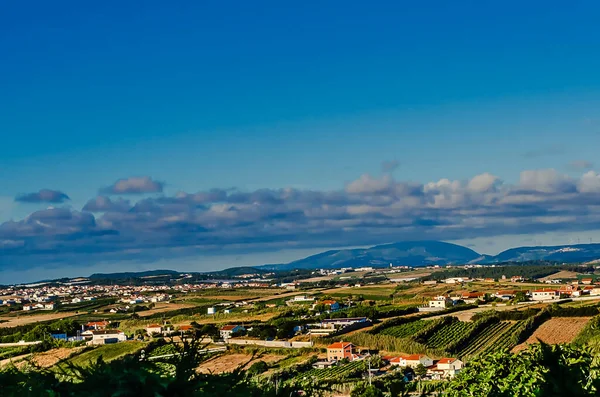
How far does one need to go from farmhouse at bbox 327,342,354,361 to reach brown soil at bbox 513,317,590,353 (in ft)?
42.8

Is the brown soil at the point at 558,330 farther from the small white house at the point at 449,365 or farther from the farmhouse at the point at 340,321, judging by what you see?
the farmhouse at the point at 340,321

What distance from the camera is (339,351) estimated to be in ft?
193

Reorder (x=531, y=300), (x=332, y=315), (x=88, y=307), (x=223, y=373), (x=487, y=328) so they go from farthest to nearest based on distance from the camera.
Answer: (x=88, y=307)
(x=531, y=300)
(x=332, y=315)
(x=487, y=328)
(x=223, y=373)

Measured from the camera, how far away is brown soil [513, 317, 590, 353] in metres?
58.2

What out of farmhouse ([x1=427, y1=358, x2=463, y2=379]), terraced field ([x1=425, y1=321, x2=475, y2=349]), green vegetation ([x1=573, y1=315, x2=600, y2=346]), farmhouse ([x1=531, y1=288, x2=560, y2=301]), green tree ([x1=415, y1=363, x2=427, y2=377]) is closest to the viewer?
green vegetation ([x1=573, y1=315, x2=600, y2=346])

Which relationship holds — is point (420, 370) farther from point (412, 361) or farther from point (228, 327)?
point (228, 327)

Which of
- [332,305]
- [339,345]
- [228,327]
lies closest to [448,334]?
[339,345]

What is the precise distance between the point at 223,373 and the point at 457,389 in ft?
33.3

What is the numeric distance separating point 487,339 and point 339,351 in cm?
1410

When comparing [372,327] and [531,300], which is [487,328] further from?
[531,300]

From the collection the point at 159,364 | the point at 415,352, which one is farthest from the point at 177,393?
the point at 415,352

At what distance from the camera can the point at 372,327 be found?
7312 cm

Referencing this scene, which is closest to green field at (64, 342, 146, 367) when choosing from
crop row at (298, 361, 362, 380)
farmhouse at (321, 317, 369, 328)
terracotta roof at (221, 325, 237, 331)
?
terracotta roof at (221, 325, 237, 331)

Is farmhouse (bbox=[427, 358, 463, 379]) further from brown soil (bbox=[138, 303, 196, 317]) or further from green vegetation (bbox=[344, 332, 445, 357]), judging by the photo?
brown soil (bbox=[138, 303, 196, 317])
